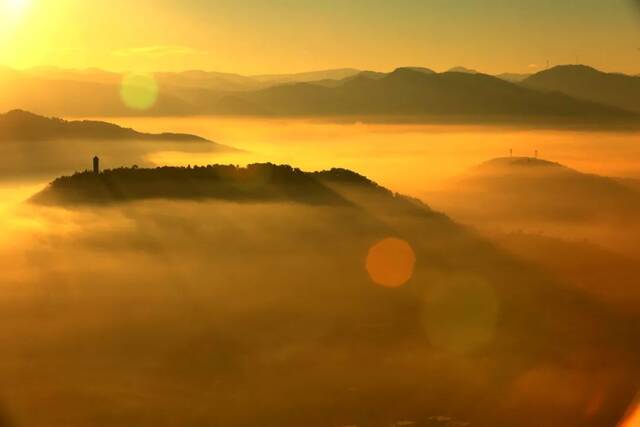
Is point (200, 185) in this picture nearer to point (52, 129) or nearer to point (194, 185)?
point (194, 185)

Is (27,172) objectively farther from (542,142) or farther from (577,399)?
(542,142)

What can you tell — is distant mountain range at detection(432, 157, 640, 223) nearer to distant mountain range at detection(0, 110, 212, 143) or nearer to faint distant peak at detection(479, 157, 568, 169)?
faint distant peak at detection(479, 157, 568, 169)

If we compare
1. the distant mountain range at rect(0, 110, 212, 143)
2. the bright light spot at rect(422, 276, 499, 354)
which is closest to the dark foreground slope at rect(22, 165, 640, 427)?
the bright light spot at rect(422, 276, 499, 354)

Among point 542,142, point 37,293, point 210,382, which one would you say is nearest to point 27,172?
point 37,293

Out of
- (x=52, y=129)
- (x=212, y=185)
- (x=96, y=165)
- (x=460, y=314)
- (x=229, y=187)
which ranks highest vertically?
(x=52, y=129)

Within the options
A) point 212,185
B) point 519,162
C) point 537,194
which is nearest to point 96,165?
point 212,185

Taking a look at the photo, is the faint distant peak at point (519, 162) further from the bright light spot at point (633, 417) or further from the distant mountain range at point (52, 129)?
the bright light spot at point (633, 417)

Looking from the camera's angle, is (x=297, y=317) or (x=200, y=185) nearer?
(x=297, y=317)
